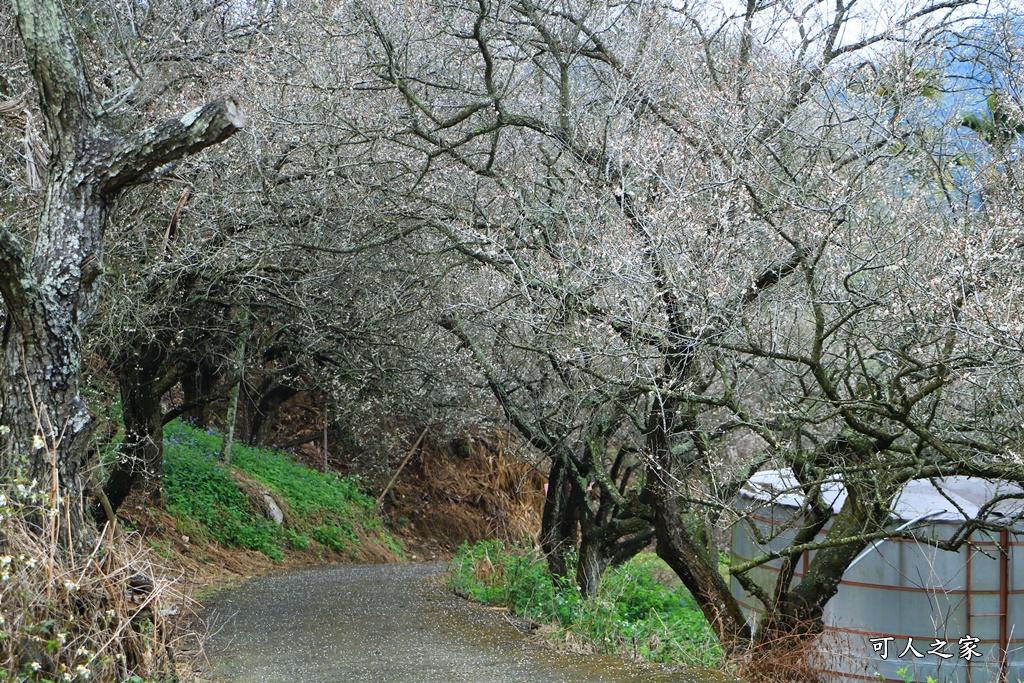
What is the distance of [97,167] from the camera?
4828 millimetres

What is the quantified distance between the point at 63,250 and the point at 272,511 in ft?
→ 36.1

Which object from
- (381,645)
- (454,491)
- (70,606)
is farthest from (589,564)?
(454,491)

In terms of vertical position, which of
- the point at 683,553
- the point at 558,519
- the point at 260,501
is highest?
the point at 683,553

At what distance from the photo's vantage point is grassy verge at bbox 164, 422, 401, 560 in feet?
45.5

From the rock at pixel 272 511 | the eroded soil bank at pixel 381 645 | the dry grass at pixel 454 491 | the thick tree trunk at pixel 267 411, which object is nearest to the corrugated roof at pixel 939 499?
the eroded soil bank at pixel 381 645

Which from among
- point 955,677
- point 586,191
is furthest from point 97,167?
point 955,677

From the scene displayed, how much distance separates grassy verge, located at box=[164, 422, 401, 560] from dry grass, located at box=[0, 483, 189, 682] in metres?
8.81

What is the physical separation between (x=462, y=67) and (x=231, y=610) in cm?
536

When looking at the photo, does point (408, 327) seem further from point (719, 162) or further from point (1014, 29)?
point (1014, 29)

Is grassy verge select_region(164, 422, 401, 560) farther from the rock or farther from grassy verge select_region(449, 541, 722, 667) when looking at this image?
grassy verge select_region(449, 541, 722, 667)

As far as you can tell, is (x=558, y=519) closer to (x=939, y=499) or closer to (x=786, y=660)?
(x=939, y=499)

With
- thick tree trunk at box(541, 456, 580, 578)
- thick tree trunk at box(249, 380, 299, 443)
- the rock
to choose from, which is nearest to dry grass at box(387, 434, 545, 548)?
thick tree trunk at box(249, 380, 299, 443)

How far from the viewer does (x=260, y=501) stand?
1512 cm

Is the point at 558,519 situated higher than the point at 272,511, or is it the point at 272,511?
the point at 558,519
